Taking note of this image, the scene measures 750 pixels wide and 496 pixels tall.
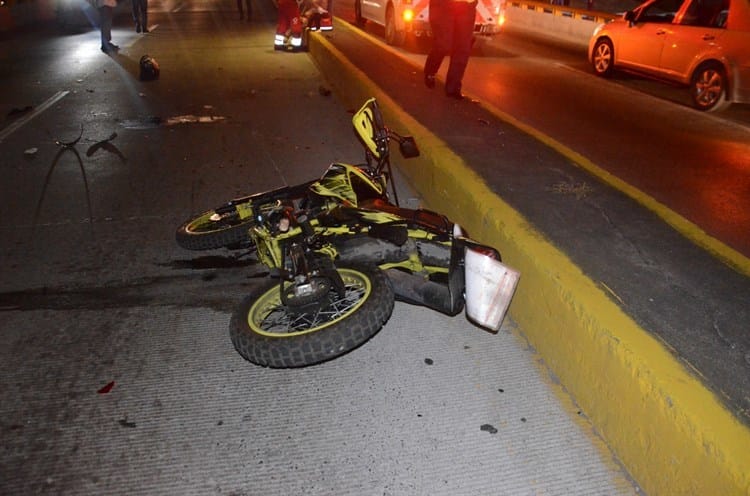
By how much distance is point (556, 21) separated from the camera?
1867cm

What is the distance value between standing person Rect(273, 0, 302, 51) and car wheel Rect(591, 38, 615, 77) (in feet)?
22.8

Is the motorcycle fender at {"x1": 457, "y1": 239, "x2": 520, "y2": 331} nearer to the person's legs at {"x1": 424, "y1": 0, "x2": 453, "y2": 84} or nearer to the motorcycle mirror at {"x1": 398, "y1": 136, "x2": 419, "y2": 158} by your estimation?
the motorcycle mirror at {"x1": 398, "y1": 136, "x2": 419, "y2": 158}

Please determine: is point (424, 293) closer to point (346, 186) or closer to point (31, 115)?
point (346, 186)

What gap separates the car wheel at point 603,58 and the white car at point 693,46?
0.04 m

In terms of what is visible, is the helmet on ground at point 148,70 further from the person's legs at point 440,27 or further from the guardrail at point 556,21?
the guardrail at point 556,21

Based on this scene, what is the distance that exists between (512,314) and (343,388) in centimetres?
120

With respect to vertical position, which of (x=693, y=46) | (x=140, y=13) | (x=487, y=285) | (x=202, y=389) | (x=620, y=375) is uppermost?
(x=140, y=13)

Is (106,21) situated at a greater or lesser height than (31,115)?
greater

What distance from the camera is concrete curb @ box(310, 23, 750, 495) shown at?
193 cm

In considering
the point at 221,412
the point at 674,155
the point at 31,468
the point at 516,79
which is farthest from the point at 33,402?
the point at 516,79

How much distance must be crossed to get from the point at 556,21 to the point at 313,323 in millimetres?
18589

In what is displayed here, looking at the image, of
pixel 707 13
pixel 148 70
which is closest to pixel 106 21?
pixel 148 70

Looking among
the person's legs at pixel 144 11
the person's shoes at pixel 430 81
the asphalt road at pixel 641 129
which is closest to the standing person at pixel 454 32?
the person's shoes at pixel 430 81

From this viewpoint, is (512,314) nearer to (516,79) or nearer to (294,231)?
(294,231)
